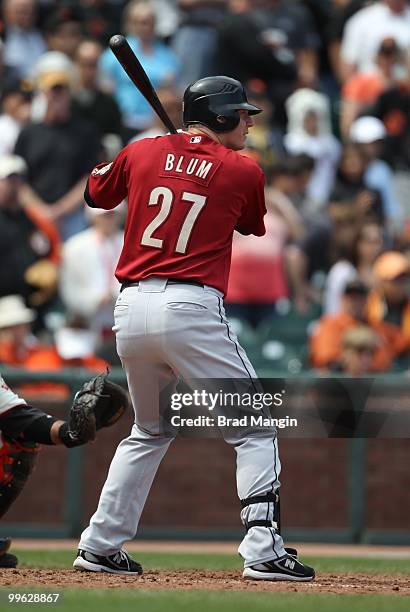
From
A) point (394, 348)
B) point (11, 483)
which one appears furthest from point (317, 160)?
point (11, 483)

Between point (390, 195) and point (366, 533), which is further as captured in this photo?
point (390, 195)

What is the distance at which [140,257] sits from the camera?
243 inches

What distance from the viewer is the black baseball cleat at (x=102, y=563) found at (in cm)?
641

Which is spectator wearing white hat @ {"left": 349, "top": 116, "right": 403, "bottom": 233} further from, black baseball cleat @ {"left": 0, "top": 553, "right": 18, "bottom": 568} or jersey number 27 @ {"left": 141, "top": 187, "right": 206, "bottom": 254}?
jersey number 27 @ {"left": 141, "top": 187, "right": 206, "bottom": 254}

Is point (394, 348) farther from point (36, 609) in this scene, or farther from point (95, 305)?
point (36, 609)

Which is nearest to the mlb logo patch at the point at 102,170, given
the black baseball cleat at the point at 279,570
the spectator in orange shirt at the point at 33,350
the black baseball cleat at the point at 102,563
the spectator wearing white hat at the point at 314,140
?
the black baseball cleat at the point at 102,563

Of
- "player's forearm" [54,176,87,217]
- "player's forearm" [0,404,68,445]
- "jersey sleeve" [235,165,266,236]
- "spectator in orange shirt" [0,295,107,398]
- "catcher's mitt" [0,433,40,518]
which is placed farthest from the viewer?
"player's forearm" [54,176,87,217]

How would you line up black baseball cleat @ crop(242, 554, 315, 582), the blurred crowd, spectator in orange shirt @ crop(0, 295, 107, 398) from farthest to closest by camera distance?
1. the blurred crowd
2. spectator in orange shirt @ crop(0, 295, 107, 398)
3. black baseball cleat @ crop(242, 554, 315, 582)

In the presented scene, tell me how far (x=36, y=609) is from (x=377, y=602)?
135cm

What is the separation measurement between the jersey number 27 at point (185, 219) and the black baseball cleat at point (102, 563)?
143 cm

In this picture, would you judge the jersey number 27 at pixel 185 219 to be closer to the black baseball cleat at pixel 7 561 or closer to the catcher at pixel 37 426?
the catcher at pixel 37 426

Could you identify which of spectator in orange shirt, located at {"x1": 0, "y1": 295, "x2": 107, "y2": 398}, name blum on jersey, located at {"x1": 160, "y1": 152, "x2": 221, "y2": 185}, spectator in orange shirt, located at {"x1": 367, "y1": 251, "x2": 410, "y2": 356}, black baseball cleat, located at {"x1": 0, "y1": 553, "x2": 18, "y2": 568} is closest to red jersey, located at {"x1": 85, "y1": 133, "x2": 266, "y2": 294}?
name blum on jersey, located at {"x1": 160, "y1": 152, "x2": 221, "y2": 185}

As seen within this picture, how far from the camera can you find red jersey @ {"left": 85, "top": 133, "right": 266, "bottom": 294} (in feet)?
20.0

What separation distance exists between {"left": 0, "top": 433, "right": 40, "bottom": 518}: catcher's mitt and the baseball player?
0.60 metres
